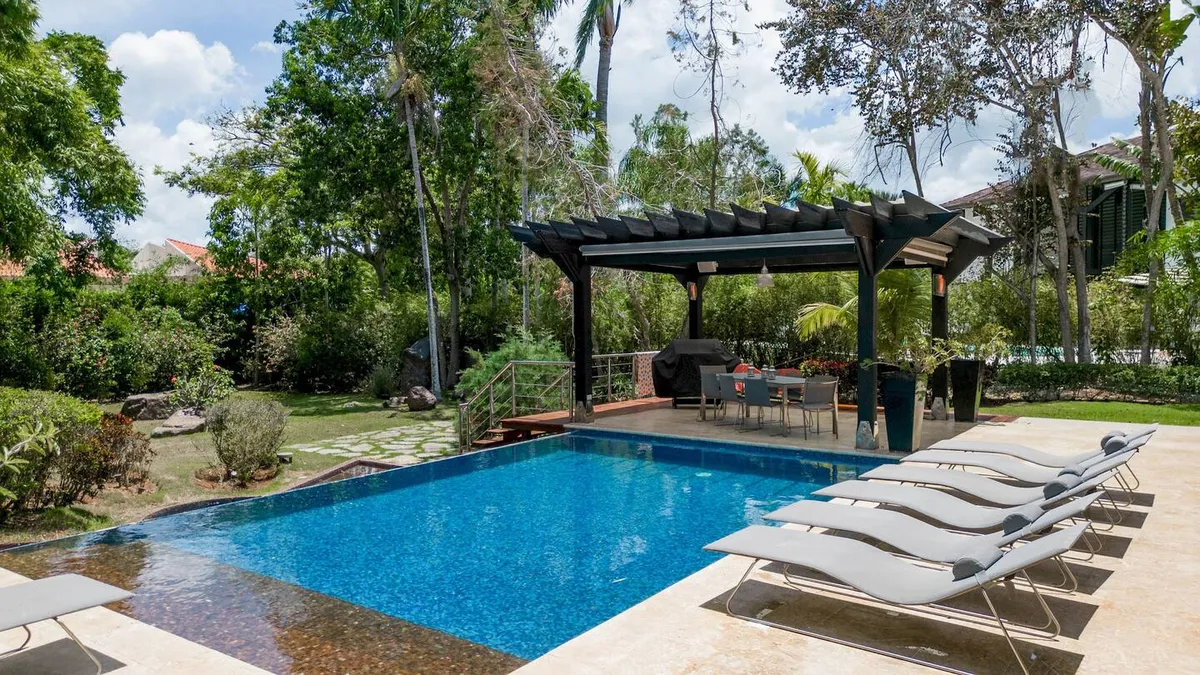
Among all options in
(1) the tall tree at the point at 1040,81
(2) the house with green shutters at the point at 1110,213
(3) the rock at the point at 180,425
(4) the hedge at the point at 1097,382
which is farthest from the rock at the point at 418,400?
(2) the house with green shutters at the point at 1110,213

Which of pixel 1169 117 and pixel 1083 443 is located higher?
pixel 1169 117

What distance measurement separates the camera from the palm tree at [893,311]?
1413cm

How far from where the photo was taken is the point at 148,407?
14672 mm

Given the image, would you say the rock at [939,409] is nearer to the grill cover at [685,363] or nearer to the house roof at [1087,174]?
the house roof at [1087,174]

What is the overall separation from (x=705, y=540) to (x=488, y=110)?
44.2 feet

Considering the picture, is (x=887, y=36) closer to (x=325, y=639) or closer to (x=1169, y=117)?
(x=1169, y=117)

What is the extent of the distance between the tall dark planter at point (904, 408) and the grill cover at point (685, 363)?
12.5ft

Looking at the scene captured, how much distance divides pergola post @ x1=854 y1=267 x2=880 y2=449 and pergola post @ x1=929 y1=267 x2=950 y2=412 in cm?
284

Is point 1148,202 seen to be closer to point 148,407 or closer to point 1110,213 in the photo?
point 1110,213

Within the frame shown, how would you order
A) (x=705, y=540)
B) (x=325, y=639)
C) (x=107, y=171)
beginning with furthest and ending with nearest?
1. (x=107, y=171)
2. (x=705, y=540)
3. (x=325, y=639)

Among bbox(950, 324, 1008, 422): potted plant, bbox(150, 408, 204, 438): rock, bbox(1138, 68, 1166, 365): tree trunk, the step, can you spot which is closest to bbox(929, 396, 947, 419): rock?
bbox(950, 324, 1008, 422): potted plant

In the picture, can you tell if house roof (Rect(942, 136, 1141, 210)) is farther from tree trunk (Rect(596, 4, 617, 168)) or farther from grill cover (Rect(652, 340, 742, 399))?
tree trunk (Rect(596, 4, 617, 168))

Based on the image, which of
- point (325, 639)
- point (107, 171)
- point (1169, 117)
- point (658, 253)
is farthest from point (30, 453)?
point (1169, 117)

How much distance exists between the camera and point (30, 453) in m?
6.95
